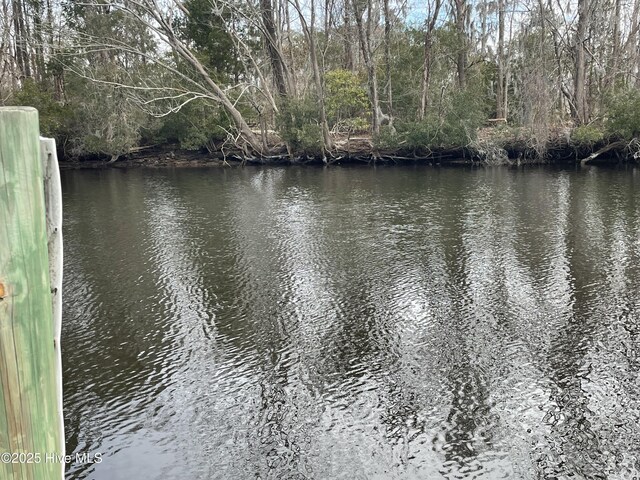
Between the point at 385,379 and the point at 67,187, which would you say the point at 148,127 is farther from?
the point at 385,379

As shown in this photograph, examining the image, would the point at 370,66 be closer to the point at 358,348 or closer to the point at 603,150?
the point at 603,150

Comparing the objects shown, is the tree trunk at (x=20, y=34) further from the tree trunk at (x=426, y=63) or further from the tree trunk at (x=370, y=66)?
the tree trunk at (x=426, y=63)

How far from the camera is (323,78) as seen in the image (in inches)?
1250

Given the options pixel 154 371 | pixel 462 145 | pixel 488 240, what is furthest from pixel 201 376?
pixel 462 145

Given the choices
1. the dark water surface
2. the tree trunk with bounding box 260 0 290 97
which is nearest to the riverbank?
the tree trunk with bounding box 260 0 290 97

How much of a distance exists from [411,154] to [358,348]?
25.1m

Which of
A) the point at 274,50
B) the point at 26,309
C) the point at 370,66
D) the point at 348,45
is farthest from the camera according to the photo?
the point at 348,45

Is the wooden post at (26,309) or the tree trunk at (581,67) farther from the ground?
the tree trunk at (581,67)

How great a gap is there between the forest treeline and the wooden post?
87.1 ft

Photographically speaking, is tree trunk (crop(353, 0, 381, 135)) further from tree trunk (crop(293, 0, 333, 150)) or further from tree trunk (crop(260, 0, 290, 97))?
tree trunk (crop(260, 0, 290, 97))

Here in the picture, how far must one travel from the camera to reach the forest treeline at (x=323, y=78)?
28.6 m

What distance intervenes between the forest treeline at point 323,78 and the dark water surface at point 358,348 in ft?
51.4

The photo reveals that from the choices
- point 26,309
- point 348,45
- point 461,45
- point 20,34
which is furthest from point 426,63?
point 26,309

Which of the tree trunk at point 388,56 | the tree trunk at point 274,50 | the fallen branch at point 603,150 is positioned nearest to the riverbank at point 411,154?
the fallen branch at point 603,150
